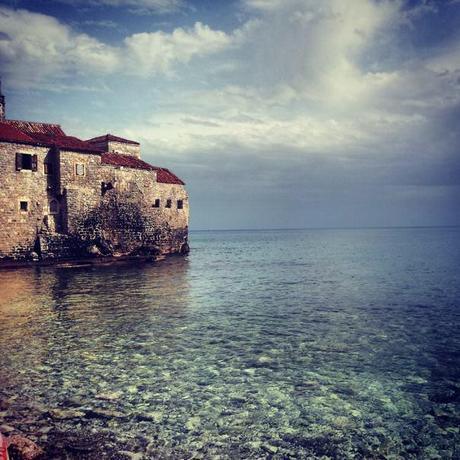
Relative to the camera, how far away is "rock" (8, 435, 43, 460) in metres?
4.91

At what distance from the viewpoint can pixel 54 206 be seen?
34812mm

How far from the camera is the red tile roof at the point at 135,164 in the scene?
3972cm

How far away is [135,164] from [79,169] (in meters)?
7.49

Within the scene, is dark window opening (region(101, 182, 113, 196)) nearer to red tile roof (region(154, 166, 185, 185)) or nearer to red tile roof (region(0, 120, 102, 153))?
red tile roof (region(0, 120, 102, 153))

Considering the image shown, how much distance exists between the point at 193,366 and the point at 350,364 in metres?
A: 3.81

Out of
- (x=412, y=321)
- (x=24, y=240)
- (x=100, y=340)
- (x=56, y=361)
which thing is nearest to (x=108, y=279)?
(x=24, y=240)

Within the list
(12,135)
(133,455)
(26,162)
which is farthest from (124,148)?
(133,455)

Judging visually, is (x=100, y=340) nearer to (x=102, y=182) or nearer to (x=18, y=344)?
(x=18, y=344)

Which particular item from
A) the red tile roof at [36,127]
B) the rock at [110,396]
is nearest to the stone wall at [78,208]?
the red tile roof at [36,127]

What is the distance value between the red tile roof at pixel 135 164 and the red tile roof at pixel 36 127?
5148mm

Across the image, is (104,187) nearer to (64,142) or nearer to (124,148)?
(64,142)

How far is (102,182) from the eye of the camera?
3812 cm

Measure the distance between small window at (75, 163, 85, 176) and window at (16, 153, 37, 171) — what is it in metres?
3.56

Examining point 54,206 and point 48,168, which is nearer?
point 48,168
